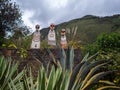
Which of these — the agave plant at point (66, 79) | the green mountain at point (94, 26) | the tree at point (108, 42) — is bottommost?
the agave plant at point (66, 79)

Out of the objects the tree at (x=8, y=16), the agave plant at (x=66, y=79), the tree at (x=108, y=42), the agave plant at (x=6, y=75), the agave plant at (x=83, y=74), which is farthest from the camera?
the tree at (x=8, y=16)

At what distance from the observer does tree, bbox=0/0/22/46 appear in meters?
17.5

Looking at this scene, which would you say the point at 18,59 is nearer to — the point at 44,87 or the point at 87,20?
the point at 44,87

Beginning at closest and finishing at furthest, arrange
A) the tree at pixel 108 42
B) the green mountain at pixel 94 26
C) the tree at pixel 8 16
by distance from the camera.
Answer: the tree at pixel 108 42 < the tree at pixel 8 16 < the green mountain at pixel 94 26

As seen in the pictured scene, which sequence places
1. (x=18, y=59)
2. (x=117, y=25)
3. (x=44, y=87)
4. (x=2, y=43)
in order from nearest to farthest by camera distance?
(x=44, y=87), (x=18, y=59), (x=2, y=43), (x=117, y=25)

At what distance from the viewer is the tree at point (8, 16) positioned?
17.5 m

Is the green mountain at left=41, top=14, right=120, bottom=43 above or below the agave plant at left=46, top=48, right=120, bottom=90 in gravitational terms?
above

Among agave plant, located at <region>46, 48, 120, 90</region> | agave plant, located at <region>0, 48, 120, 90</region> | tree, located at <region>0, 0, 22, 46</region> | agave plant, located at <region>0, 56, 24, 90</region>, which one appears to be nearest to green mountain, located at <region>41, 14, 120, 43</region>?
tree, located at <region>0, 0, 22, 46</region>

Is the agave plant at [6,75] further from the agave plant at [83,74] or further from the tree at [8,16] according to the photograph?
the tree at [8,16]

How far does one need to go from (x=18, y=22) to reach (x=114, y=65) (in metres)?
11.0

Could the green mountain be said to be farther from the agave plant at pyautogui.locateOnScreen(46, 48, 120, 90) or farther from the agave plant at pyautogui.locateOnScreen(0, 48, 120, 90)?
the agave plant at pyautogui.locateOnScreen(0, 48, 120, 90)

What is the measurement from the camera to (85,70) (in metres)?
5.99

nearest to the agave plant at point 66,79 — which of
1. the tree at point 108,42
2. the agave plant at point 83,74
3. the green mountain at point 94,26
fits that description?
the agave plant at point 83,74

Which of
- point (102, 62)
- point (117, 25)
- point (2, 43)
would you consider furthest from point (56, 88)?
point (117, 25)
